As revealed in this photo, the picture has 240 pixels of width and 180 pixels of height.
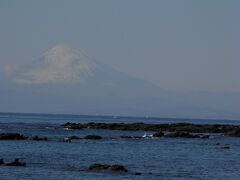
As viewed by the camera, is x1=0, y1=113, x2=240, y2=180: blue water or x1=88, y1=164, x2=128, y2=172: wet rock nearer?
x1=0, y1=113, x2=240, y2=180: blue water

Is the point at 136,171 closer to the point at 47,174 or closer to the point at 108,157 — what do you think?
the point at 47,174

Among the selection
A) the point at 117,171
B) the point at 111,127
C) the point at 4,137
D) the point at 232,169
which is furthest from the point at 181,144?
the point at 111,127

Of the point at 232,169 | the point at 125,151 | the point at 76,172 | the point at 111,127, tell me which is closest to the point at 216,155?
the point at 125,151

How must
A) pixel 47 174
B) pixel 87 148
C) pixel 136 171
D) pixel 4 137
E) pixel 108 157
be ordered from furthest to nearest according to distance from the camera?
pixel 4 137 → pixel 87 148 → pixel 108 157 → pixel 136 171 → pixel 47 174

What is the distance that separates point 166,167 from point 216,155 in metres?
13.4

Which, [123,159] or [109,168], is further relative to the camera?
[123,159]

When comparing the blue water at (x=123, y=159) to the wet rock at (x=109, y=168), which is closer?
the blue water at (x=123, y=159)

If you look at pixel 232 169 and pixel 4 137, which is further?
pixel 4 137

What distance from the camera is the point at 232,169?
52.7 meters

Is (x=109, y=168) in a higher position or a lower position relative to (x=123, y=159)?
lower

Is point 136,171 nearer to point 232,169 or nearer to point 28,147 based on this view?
point 232,169

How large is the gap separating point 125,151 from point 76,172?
65.1 feet

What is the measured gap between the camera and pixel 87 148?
69.2 meters

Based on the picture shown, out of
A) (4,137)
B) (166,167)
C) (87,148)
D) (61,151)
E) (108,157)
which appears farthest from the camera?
(4,137)
